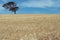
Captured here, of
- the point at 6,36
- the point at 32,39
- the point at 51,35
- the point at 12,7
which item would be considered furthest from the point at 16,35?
the point at 12,7

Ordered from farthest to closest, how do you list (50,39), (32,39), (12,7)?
(12,7) < (32,39) < (50,39)

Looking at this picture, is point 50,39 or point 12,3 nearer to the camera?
point 50,39

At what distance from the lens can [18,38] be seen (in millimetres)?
10844

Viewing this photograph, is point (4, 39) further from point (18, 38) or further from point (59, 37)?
point (59, 37)

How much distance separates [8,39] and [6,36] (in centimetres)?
58

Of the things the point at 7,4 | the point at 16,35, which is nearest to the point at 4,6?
the point at 7,4

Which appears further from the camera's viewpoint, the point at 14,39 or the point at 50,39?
the point at 14,39

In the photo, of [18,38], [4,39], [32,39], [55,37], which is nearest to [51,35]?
[55,37]

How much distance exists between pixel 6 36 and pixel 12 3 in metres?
45.1

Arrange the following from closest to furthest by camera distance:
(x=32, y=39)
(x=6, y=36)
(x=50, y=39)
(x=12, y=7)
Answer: (x=50, y=39) < (x=32, y=39) < (x=6, y=36) < (x=12, y=7)

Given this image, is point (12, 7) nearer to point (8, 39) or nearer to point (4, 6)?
point (4, 6)

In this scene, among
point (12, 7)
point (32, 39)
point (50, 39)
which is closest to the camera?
point (50, 39)

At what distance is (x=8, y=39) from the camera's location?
35.1 ft

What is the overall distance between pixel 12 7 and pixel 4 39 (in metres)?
45.3
